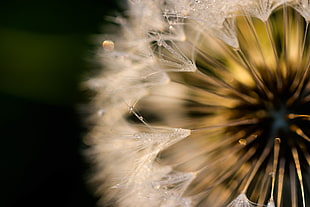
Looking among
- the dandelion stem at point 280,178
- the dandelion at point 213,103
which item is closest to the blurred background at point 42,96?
the dandelion at point 213,103

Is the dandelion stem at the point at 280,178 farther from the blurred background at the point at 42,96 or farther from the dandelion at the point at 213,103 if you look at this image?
the blurred background at the point at 42,96

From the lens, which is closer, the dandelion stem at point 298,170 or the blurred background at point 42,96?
the dandelion stem at point 298,170

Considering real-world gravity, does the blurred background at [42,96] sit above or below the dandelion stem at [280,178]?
above

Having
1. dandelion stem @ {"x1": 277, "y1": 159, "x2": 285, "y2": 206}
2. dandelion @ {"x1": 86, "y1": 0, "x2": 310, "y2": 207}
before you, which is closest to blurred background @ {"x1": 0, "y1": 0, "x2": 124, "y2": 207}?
dandelion @ {"x1": 86, "y1": 0, "x2": 310, "y2": 207}

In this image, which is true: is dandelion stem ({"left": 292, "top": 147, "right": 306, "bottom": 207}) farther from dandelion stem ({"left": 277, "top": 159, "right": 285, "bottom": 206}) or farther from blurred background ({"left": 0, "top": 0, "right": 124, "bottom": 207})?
blurred background ({"left": 0, "top": 0, "right": 124, "bottom": 207})

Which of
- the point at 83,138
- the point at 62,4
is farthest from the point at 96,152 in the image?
the point at 62,4
